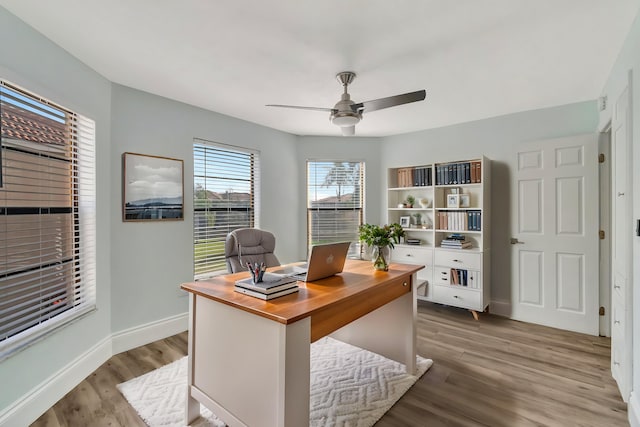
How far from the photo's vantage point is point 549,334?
3154 millimetres

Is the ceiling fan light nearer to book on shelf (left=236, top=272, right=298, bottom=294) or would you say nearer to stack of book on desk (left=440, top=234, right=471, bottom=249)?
book on shelf (left=236, top=272, right=298, bottom=294)

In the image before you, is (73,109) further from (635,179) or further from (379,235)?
(635,179)

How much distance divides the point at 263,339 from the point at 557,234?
135 inches

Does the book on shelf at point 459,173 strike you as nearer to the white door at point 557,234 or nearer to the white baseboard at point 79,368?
the white door at point 557,234

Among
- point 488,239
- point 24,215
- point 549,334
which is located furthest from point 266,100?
point 549,334

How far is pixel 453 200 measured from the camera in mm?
3842

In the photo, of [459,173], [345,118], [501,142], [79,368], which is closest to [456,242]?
[459,173]

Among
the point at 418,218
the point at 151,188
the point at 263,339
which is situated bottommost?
the point at 263,339

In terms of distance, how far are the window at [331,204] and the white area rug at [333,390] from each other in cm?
209

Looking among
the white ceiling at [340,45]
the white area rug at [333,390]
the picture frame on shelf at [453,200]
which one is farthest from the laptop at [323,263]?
the picture frame on shelf at [453,200]

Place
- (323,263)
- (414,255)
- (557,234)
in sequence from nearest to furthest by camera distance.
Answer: (323,263) < (557,234) < (414,255)

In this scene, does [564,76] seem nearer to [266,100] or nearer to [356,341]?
[266,100]

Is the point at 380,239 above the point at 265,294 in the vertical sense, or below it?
above

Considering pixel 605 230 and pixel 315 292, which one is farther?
pixel 605 230
